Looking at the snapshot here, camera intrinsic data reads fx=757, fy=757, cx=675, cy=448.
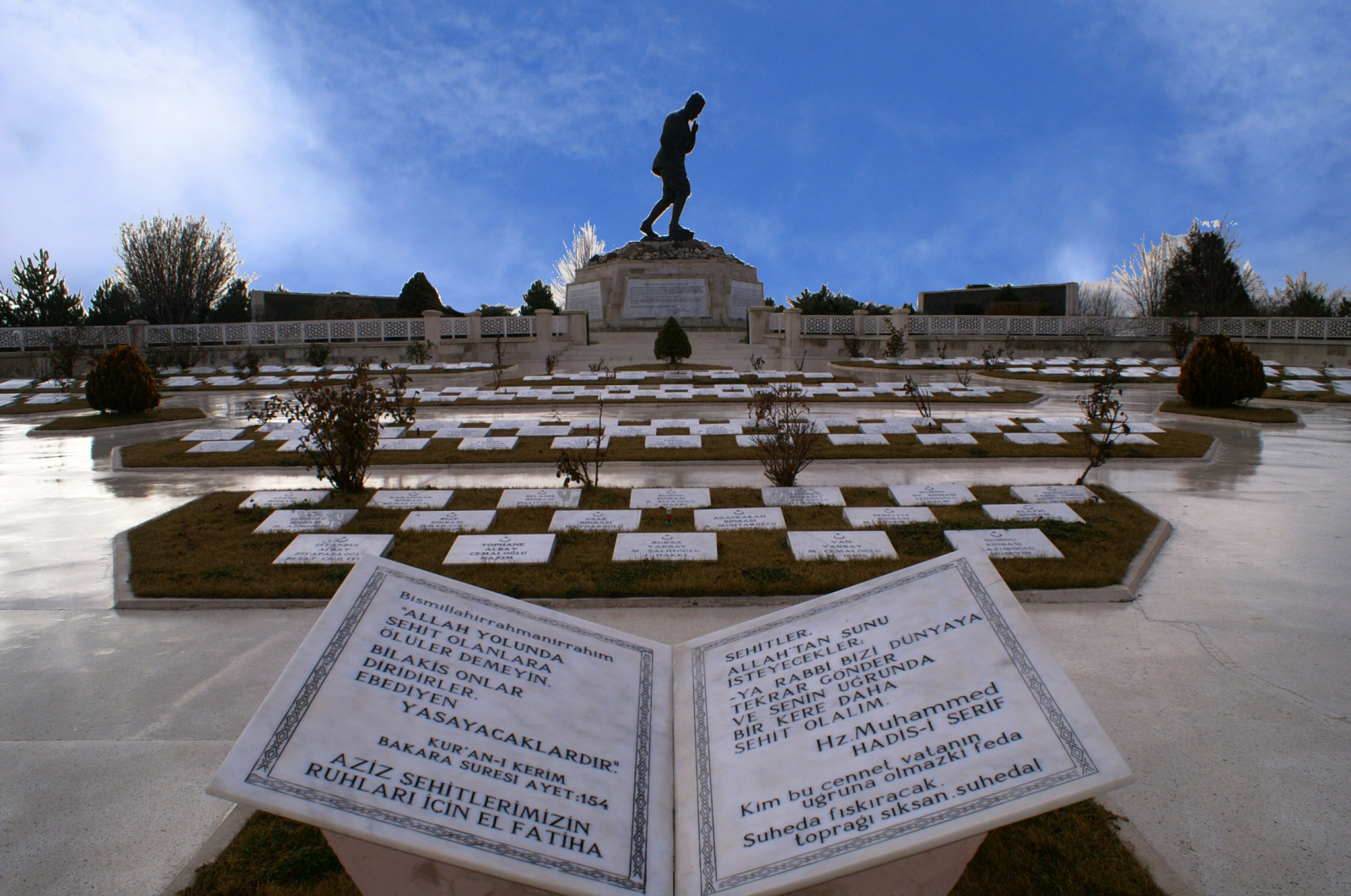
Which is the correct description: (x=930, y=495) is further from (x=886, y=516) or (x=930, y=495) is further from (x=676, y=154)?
(x=676, y=154)

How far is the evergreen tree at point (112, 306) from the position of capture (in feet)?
120


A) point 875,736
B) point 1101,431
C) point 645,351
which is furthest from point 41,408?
point 1101,431

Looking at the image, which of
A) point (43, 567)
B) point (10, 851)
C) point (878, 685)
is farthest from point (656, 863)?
point (43, 567)

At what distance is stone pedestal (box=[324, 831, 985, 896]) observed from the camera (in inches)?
80.9

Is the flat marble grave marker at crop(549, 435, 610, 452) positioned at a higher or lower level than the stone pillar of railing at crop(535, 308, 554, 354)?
lower

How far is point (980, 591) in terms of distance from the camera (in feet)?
8.13

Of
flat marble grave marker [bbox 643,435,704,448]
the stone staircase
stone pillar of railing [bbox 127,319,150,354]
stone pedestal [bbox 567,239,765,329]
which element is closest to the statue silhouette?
stone pedestal [bbox 567,239,765,329]

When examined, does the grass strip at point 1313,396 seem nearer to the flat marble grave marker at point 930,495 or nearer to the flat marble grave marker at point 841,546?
the flat marble grave marker at point 930,495

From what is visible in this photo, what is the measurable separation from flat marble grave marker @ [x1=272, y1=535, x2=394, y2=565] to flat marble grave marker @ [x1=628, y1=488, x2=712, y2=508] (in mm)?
2170

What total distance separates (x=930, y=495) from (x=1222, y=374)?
32.1 ft

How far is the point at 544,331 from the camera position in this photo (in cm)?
2625

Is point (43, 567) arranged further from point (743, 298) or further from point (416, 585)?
point (743, 298)

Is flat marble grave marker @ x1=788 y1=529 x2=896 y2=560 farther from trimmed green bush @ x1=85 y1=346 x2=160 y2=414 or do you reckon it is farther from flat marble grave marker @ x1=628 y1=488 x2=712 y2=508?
trimmed green bush @ x1=85 y1=346 x2=160 y2=414

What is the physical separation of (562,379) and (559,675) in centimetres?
1759
